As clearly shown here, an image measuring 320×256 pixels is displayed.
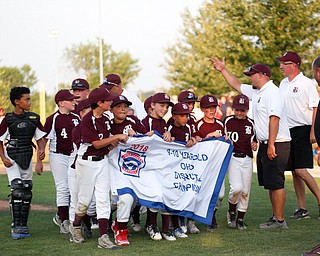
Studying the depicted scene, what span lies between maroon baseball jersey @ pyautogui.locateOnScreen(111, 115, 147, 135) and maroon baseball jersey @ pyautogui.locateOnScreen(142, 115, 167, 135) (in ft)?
0.71

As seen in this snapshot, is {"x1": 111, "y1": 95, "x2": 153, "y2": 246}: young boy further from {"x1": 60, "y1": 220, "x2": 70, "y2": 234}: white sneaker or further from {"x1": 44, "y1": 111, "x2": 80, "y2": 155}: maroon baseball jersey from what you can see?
{"x1": 44, "y1": 111, "x2": 80, "y2": 155}: maroon baseball jersey

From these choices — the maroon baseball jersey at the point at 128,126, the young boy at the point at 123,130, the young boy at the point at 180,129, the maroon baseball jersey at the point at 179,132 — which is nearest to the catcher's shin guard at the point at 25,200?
the young boy at the point at 123,130

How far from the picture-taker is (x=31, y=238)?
9617mm

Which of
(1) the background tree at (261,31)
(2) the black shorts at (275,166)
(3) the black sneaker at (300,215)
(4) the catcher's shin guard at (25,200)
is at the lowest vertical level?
(3) the black sneaker at (300,215)

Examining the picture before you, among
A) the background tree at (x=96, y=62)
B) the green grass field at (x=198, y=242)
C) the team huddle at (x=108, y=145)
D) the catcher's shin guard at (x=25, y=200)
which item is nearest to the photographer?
the green grass field at (x=198, y=242)

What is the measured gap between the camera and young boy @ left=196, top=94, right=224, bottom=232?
10.2 m

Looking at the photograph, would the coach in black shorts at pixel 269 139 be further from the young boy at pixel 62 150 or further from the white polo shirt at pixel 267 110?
the young boy at pixel 62 150

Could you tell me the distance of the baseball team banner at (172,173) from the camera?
9.44 metres

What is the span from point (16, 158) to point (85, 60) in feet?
184

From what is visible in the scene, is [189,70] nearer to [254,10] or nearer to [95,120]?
[254,10]

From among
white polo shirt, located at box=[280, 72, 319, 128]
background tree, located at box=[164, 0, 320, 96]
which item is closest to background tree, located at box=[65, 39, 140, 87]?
background tree, located at box=[164, 0, 320, 96]

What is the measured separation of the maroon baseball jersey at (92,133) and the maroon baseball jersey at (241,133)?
2.12 metres

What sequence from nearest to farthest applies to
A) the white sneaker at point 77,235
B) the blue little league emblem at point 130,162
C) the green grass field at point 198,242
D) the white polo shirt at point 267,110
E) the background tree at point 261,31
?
the green grass field at point 198,242 → the white sneaker at point 77,235 → the blue little league emblem at point 130,162 → the white polo shirt at point 267,110 → the background tree at point 261,31

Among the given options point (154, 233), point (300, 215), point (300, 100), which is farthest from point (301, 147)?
point (154, 233)
